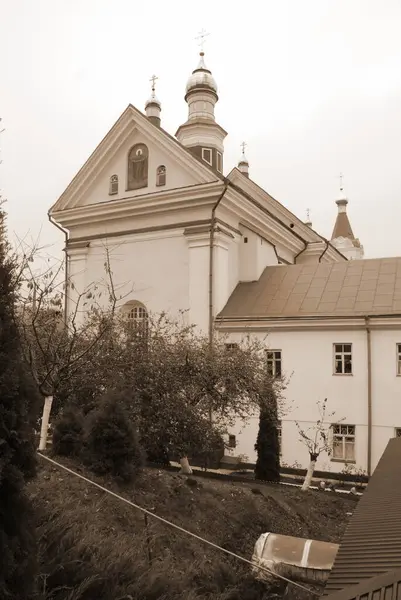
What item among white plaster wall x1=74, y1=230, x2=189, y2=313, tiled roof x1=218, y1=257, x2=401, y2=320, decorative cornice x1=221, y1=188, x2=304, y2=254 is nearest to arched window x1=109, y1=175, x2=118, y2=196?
white plaster wall x1=74, y1=230, x2=189, y2=313

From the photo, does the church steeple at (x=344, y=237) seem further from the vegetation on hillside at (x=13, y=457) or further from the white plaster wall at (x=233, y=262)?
the vegetation on hillside at (x=13, y=457)

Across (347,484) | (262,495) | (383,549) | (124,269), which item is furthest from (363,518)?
(124,269)

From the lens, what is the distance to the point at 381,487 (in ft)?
22.7

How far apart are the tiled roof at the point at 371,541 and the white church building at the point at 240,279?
11.2 m

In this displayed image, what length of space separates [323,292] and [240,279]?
159 inches

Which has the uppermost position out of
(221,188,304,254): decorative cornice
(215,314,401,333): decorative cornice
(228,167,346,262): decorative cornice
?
(228,167,346,262): decorative cornice

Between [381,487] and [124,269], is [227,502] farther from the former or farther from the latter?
[124,269]

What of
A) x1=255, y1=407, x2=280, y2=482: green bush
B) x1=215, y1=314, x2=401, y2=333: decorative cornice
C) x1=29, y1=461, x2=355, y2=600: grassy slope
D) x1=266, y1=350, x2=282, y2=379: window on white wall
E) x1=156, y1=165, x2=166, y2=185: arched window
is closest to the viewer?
x1=29, y1=461, x2=355, y2=600: grassy slope

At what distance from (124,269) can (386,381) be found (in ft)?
39.3

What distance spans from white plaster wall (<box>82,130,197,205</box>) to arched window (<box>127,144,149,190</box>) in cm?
19

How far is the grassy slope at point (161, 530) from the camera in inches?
175

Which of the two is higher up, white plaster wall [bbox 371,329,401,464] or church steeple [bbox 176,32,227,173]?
church steeple [bbox 176,32,227,173]

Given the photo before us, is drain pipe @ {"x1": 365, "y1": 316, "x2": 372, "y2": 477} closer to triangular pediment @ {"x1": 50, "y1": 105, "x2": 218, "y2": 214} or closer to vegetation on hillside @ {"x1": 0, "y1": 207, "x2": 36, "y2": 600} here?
triangular pediment @ {"x1": 50, "y1": 105, "x2": 218, "y2": 214}

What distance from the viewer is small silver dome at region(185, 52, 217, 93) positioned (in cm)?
3241
